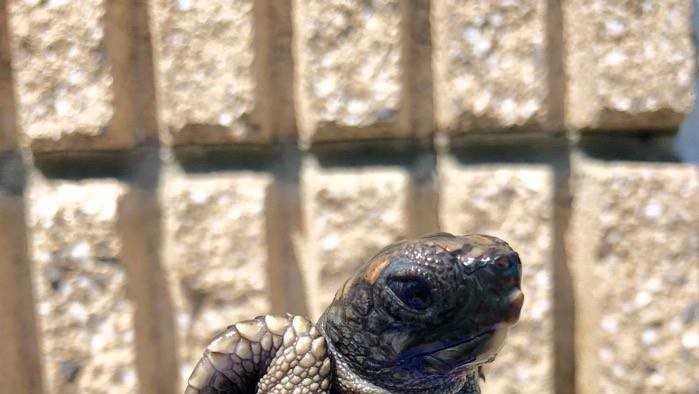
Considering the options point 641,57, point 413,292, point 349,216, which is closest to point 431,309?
point 413,292

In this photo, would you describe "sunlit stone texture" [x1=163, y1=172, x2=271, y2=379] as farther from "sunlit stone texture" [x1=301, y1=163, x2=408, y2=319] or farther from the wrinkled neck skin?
the wrinkled neck skin

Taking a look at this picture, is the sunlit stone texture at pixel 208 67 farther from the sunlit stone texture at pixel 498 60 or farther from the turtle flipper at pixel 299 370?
the turtle flipper at pixel 299 370

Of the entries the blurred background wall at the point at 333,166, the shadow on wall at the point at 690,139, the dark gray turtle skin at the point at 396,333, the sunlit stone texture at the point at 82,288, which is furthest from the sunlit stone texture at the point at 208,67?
the shadow on wall at the point at 690,139

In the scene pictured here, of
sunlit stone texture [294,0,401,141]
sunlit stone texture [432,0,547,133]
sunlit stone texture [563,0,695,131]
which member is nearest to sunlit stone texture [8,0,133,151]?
sunlit stone texture [294,0,401,141]

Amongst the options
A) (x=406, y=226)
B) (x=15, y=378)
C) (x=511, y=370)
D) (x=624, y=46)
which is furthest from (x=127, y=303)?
(x=624, y=46)

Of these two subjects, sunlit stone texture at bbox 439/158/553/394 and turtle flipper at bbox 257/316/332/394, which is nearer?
turtle flipper at bbox 257/316/332/394

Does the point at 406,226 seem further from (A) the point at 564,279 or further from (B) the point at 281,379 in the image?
(B) the point at 281,379
